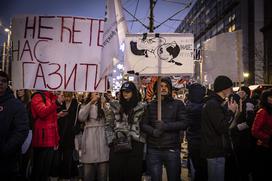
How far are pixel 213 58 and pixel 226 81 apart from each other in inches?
65.1

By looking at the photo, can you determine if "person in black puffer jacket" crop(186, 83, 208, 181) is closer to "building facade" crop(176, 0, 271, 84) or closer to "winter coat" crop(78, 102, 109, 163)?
"winter coat" crop(78, 102, 109, 163)

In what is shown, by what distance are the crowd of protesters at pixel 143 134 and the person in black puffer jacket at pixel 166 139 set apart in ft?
0.04

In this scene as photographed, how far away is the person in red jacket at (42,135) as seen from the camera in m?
6.32

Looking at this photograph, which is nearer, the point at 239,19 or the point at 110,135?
the point at 110,135

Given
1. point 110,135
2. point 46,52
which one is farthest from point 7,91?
point 110,135

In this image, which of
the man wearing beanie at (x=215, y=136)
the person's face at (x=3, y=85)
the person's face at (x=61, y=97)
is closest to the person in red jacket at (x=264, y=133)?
the man wearing beanie at (x=215, y=136)

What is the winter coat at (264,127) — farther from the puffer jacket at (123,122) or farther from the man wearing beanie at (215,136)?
the puffer jacket at (123,122)

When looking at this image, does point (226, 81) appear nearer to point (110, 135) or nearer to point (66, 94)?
point (110, 135)

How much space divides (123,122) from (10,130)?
1718 millimetres

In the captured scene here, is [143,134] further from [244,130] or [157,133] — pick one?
[244,130]

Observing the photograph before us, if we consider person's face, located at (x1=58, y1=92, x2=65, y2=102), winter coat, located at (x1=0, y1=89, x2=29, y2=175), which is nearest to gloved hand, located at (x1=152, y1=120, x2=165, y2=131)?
winter coat, located at (x1=0, y1=89, x2=29, y2=175)

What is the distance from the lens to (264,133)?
6.33 meters

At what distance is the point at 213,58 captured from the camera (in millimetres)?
7109

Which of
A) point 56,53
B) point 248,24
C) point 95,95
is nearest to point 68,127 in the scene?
point 95,95
